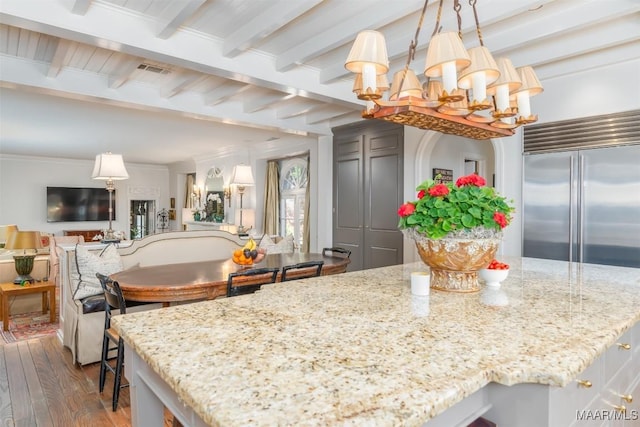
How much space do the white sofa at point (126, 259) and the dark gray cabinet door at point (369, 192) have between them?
1765 mm

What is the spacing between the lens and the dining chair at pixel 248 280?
2.58m

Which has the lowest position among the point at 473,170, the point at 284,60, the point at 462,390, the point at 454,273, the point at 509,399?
the point at 509,399

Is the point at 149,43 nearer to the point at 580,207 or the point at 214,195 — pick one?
the point at 580,207

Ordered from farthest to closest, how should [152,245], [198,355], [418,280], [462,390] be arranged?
[152,245] < [418,280] < [198,355] < [462,390]

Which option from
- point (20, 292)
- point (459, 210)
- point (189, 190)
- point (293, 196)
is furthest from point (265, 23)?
point (189, 190)

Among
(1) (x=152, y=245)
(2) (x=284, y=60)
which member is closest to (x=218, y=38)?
(2) (x=284, y=60)

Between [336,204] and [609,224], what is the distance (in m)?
3.54

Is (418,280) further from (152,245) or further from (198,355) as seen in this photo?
(152,245)

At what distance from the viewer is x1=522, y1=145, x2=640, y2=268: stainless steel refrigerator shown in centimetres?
318

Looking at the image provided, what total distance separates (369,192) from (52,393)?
4105 mm

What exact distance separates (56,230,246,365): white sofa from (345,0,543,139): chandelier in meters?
2.79

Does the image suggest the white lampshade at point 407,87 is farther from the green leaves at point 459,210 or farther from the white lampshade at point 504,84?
the green leaves at point 459,210

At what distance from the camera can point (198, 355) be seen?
3.05 feet

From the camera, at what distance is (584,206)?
3408mm
